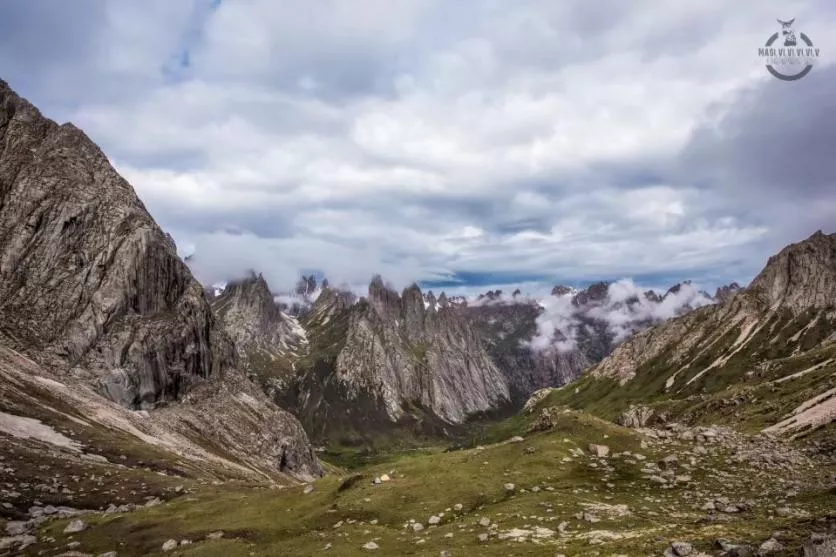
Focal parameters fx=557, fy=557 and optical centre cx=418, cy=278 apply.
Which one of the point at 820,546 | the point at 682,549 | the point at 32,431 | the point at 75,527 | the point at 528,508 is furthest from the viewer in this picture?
the point at 32,431

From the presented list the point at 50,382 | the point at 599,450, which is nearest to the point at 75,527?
the point at 599,450

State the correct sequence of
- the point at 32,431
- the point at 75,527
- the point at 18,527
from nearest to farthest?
the point at 75,527 → the point at 18,527 → the point at 32,431

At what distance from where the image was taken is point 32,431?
100625mm

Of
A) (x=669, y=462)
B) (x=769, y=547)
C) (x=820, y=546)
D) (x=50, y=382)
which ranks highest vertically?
(x=50, y=382)

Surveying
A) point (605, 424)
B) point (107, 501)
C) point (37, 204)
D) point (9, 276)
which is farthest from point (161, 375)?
point (605, 424)

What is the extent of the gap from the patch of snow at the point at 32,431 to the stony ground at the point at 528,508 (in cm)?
3030

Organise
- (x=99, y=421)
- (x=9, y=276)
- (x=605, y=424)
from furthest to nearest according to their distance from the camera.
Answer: (x=9, y=276) < (x=99, y=421) < (x=605, y=424)

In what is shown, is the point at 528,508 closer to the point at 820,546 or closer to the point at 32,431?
the point at 820,546

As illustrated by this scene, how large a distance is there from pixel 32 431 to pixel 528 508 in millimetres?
95349

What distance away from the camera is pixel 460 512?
2000 inches

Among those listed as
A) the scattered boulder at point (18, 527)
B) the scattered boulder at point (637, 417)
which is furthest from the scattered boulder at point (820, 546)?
the scattered boulder at point (637, 417)

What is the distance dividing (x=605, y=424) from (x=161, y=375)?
174 metres

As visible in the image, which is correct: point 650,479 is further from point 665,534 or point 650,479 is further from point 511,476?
point 665,534

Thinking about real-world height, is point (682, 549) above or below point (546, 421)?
below
